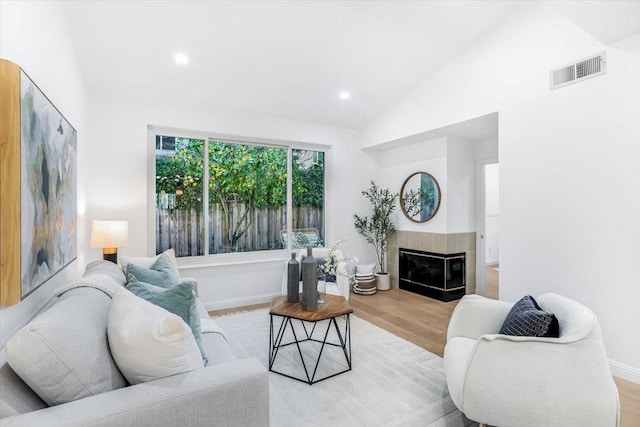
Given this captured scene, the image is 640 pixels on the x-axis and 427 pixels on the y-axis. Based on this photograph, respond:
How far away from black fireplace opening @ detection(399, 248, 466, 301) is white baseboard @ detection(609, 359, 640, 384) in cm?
209

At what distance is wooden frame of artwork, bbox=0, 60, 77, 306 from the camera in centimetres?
137

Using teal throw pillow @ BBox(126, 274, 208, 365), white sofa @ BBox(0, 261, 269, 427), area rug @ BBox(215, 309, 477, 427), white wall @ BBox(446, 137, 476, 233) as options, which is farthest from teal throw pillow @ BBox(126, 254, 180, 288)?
white wall @ BBox(446, 137, 476, 233)

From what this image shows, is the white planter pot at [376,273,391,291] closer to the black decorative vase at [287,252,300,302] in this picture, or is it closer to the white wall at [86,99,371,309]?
the white wall at [86,99,371,309]

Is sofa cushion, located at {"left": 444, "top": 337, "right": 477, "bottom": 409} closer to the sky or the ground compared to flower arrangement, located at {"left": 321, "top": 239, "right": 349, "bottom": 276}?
closer to the ground

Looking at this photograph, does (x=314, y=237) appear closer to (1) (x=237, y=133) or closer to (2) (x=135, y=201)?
(1) (x=237, y=133)

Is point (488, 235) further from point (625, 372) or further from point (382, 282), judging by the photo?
point (625, 372)

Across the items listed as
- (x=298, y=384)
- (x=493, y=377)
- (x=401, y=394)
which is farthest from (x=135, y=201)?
(x=493, y=377)

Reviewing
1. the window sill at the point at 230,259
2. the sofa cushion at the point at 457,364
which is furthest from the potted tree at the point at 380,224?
the sofa cushion at the point at 457,364

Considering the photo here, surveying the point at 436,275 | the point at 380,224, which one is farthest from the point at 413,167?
the point at 436,275

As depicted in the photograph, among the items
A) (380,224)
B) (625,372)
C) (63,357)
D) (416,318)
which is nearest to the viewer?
(63,357)

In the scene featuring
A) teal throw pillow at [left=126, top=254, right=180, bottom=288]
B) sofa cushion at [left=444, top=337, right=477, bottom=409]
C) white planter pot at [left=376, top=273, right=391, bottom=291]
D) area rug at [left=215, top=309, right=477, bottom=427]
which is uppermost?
teal throw pillow at [left=126, top=254, right=180, bottom=288]

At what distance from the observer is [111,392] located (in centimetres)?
119

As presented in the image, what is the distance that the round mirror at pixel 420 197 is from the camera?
4.79 meters

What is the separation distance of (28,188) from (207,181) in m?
2.84
